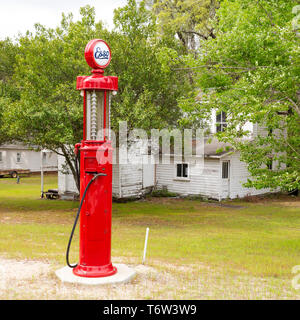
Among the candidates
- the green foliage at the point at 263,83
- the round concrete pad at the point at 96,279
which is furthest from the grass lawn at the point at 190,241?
the green foliage at the point at 263,83

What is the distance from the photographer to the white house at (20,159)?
146ft

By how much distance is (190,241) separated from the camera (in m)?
12.7

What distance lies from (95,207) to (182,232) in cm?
834

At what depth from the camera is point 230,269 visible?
8.52 meters

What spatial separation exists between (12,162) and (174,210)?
2859 cm

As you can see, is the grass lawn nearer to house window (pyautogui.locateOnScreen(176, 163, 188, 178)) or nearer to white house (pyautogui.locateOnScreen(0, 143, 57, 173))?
house window (pyautogui.locateOnScreen(176, 163, 188, 178))

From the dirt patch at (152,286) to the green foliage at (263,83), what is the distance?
Result: 420 cm

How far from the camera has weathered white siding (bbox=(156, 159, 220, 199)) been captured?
80.1 feet

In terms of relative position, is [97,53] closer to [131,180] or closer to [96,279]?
[96,279]

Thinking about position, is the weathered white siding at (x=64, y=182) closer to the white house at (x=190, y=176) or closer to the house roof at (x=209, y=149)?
the white house at (x=190, y=176)

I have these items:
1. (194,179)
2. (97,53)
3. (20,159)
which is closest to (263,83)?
(97,53)

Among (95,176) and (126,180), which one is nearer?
(95,176)

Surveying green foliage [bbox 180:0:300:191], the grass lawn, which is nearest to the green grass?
the grass lawn
